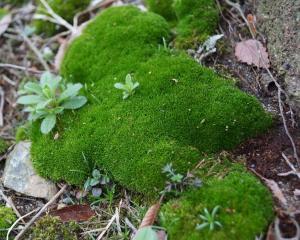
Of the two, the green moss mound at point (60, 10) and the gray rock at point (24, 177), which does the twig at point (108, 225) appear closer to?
the gray rock at point (24, 177)

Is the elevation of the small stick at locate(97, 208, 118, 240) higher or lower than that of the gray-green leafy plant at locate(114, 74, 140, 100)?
lower

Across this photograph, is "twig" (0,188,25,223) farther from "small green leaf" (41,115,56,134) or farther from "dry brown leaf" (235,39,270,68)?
"dry brown leaf" (235,39,270,68)

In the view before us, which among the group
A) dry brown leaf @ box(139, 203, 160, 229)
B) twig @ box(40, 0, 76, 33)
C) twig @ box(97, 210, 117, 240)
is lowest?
twig @ box(97, 210, 117, 240)

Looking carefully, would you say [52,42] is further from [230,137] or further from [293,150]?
[293,150]

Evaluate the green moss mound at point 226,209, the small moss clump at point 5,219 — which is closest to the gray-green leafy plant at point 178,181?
the green moss mound at point 226,209

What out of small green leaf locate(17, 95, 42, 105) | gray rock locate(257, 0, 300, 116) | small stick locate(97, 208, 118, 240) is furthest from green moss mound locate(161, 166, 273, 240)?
small green leaf locate(17, 95, 42, 105)

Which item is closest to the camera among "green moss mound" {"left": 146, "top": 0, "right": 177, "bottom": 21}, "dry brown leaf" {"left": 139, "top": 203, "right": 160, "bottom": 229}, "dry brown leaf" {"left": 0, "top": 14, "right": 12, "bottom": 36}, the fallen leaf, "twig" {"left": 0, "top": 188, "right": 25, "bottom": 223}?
"dry brown leaf" {"left": 139, "top": 203, "right": 160, "bottom": 229}

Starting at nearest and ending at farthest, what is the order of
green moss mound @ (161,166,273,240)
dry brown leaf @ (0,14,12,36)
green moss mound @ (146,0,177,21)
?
green moss mound @ (161,166,273,240) < green moss mound @ (146,0,177,21) < dry brown leaf @ (0,14,12,36)
